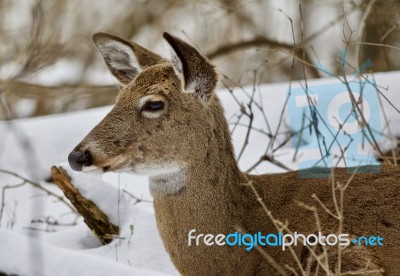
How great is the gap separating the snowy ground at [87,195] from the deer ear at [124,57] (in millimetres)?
639

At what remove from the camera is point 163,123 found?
410 cm

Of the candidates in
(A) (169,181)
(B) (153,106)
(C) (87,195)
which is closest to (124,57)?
(B) (153,106)

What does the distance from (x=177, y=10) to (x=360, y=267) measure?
943cm

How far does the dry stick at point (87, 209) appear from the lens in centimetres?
512

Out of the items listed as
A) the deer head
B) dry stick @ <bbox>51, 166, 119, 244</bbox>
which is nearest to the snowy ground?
dry stick @ <bbox>51, 166, 119, 244</bbox>

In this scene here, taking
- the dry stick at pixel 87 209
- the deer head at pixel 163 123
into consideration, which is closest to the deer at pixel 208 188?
the deer head at pixel 163 123

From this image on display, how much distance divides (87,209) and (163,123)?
124 cm

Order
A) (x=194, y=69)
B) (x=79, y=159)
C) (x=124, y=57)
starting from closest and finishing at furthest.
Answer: (x=79, y=159) → (x=194, y=69) → (x=124, y=57)

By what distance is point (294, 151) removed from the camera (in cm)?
616

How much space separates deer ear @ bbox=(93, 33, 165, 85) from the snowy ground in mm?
639

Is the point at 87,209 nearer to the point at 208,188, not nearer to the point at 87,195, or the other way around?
the point at 87,195

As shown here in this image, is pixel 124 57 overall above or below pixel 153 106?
above

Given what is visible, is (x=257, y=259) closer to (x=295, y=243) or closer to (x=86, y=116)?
(x=295, y=243)

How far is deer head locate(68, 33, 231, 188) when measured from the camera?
4.01 metres
